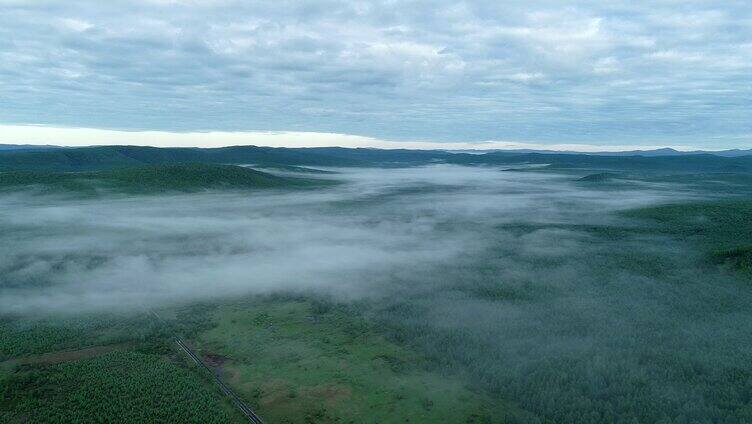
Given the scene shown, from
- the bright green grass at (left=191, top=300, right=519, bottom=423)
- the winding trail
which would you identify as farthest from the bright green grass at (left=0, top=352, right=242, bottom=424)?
the bright green grass at (left=191, top=300, right=519, bottom=423)

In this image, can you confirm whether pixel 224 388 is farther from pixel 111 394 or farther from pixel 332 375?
pixel 332 375

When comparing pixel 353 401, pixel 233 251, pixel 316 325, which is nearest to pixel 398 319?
pixel 316 325

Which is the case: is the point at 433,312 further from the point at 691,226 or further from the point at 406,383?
the point at 691,226

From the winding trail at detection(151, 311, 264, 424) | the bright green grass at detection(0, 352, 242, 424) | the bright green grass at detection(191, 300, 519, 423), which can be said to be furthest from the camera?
the bright green grass at detection(191, 300, 519, 423)

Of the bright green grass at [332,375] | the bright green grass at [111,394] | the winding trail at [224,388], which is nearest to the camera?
the bright green grass at [111,394]

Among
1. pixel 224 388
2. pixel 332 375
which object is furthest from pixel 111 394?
pixel 332 375

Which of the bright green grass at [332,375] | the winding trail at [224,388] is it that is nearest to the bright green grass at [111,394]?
the winding trail at [224,388]

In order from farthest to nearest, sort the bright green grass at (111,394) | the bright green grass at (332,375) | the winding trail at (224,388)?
the bright green grass at (332,375)
the winding trail at (224,388)
the bright green grass at (111,394)

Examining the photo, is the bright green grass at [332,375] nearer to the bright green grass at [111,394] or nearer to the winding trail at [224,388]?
the winding trail at [224,388]

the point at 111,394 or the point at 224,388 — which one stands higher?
the point at 111,394

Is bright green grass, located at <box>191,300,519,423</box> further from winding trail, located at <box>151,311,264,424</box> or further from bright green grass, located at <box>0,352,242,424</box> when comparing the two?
bright green grass, located at <box>0,352,242,424</box>
